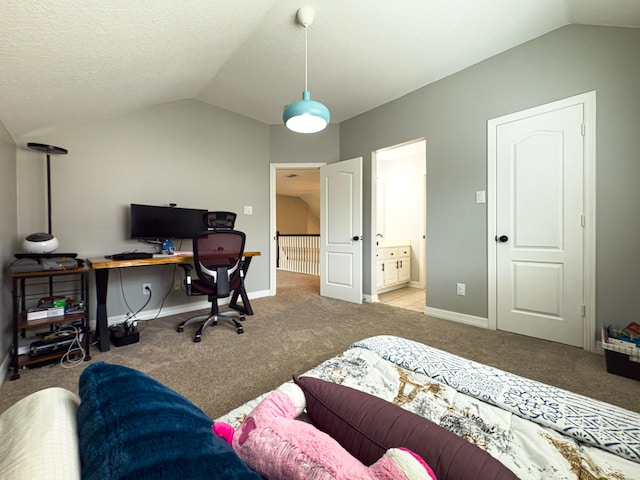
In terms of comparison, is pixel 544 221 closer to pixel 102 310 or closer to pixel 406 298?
pixel 406 298

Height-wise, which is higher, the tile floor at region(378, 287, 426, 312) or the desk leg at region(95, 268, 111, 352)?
the desk leg at region(95, 268, 111, 352)

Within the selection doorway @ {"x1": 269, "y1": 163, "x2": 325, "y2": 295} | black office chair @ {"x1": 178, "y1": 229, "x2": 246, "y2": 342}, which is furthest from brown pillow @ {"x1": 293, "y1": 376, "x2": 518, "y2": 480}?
doorway @ {"x1": 269, "y1": 163, "x2": 325, "y2": 295}

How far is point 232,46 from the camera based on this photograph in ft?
7.53

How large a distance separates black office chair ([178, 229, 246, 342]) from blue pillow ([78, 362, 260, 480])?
2.12 m

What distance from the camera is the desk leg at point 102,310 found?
2.19m

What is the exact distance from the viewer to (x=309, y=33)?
88.0 inches

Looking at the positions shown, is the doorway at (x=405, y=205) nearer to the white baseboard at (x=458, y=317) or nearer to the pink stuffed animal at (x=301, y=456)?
the white baseboard at (x=458, y=317)

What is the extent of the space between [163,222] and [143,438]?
299 centimetres

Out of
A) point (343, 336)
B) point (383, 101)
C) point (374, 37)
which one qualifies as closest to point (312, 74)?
point (374, 37)

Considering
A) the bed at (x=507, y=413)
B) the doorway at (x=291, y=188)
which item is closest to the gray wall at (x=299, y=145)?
the doorway at (x=291, y=188)

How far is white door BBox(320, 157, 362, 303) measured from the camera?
3.69 meters

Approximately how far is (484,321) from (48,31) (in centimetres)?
377

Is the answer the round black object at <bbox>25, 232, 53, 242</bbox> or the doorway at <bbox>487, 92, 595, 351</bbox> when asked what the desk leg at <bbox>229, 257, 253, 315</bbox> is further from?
the doorway at <bbox>487, 92, 595, 351</bbox>

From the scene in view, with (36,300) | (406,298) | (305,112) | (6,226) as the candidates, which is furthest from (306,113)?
(406,298)
